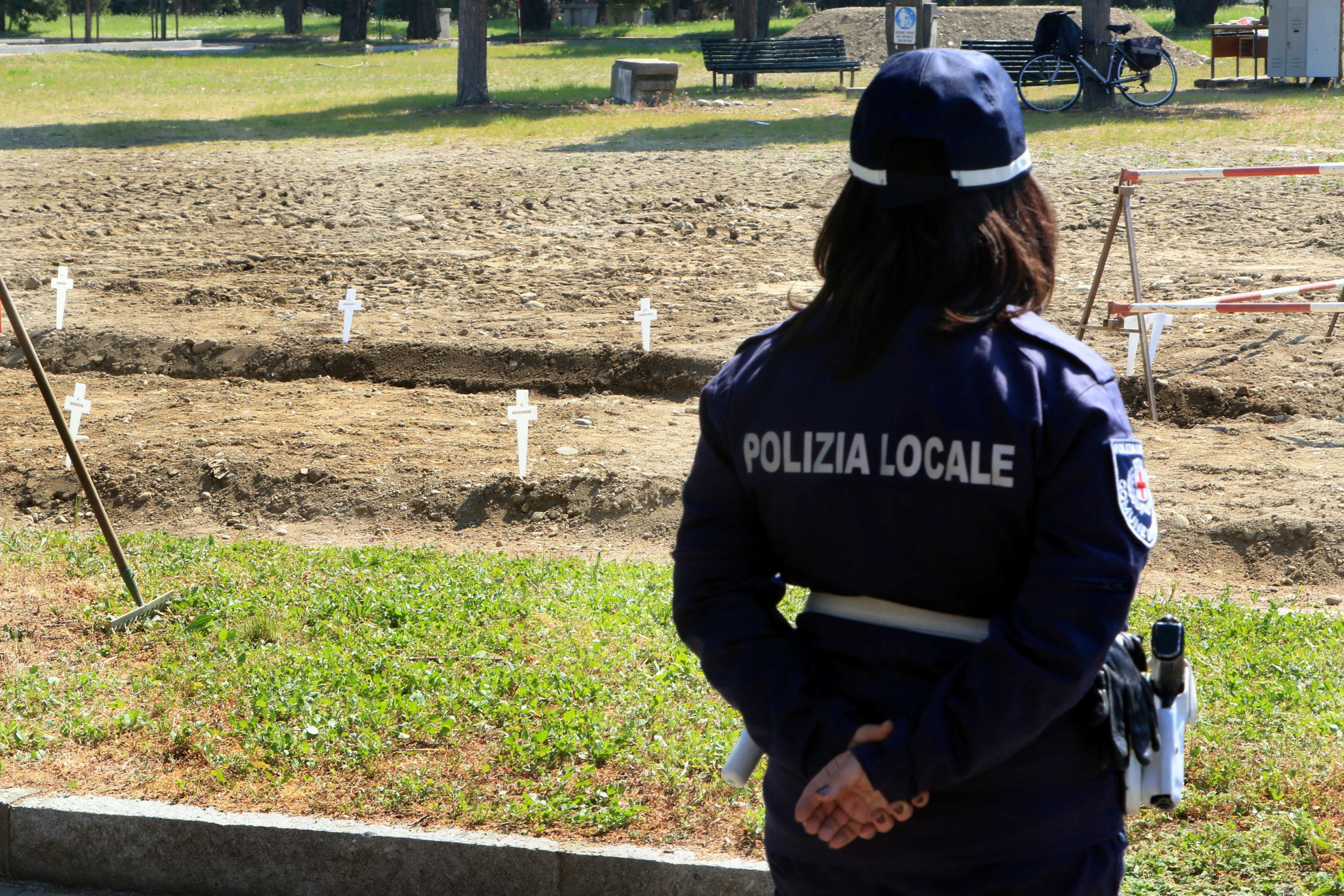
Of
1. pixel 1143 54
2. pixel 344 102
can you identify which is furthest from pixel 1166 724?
pixel 344 102

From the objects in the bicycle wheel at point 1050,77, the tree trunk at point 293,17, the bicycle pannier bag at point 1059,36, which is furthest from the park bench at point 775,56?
the tree trunk at point 293,17

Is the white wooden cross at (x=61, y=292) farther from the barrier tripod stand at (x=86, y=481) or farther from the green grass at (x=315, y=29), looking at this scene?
the green grass at (x=315, y=29)

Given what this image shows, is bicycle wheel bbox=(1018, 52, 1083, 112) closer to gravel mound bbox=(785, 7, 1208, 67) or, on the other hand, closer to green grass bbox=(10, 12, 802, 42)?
gravel mound bbox=(785, 7, 1208, 67)

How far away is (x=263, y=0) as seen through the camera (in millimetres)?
65000

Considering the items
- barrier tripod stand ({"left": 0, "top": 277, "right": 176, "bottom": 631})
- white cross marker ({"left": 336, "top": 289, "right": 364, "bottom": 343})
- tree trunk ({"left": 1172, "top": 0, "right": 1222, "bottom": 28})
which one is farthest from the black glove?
tree trunk ({"left": 1172, "top": 0, "right": 1222, "bottom": 28})

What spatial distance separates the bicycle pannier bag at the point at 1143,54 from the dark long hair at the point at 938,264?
811 inches

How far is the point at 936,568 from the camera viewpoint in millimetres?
1867

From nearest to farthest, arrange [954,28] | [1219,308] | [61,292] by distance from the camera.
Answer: [1219,308] < [61,292] < [954,28]

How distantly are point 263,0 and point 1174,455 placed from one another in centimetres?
6545

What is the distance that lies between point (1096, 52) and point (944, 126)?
21.4 meters

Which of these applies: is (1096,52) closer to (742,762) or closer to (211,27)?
(742,762)

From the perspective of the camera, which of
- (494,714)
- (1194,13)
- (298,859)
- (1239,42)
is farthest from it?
(1194,13)

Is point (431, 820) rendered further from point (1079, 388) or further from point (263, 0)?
point (263, 0)

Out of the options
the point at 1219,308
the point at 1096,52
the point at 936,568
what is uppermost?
the point at 1096,52
